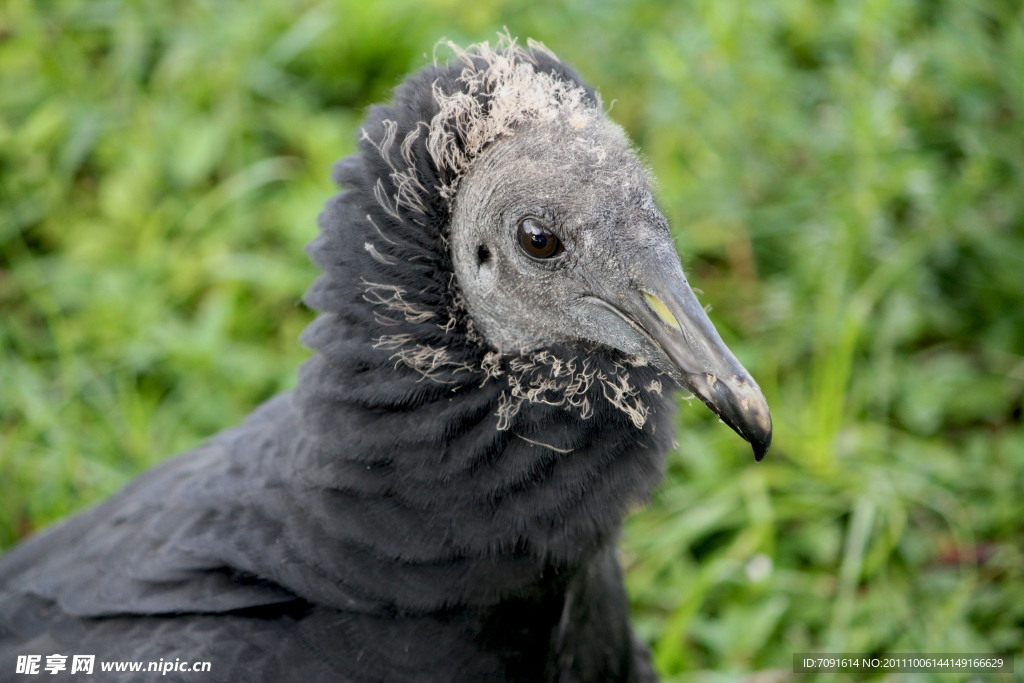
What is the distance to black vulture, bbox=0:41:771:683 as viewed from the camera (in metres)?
2.27

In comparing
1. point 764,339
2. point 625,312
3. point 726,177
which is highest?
point 726,177

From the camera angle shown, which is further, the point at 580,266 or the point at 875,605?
the point at 875,605

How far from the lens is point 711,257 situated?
16.0 feet

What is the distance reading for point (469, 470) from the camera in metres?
2.27

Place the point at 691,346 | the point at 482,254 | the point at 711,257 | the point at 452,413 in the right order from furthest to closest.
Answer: the point at 711,257 → the point at 482,254 → the point at 452,413 → the point at 691,346

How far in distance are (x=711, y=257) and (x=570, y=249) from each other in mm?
2725

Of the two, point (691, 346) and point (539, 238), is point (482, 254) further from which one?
point (691, 346)

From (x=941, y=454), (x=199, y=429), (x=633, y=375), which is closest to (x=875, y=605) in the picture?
(x=941, y=454)

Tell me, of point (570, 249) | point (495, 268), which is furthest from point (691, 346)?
point (495, 268)

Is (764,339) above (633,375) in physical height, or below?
above

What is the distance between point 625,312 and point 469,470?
1.85 feet

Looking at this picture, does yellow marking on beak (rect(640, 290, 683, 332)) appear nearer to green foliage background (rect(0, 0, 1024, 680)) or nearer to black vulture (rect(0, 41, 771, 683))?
black vulture (rect(0, 41, 771, 683))

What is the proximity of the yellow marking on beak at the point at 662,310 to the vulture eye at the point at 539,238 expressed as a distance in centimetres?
27

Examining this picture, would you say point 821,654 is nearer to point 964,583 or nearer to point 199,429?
point 964,583
